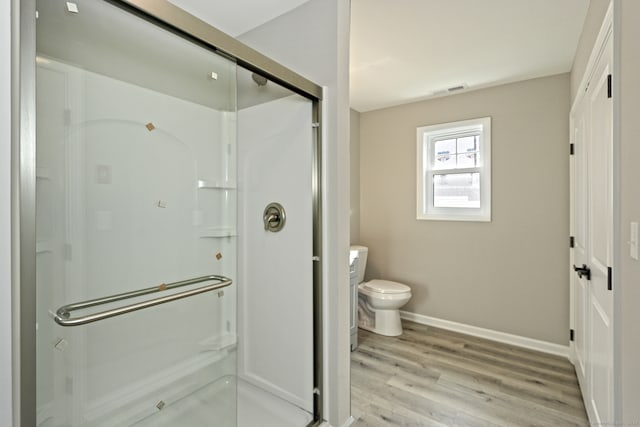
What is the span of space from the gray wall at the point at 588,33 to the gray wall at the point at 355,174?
6.80ft

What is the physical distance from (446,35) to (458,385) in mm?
2483

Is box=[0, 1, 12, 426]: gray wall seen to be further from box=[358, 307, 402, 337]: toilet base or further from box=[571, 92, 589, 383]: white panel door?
box=[358, 307, 402, 337]: toilet base

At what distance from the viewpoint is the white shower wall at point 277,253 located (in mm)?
1823

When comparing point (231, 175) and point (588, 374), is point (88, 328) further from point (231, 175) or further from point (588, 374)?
point (588, 374)

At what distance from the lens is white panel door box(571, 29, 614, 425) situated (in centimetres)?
135

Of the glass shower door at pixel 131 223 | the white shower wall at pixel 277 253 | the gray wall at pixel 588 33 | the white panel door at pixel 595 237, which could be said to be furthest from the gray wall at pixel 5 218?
the gray wall at pixel 588 33

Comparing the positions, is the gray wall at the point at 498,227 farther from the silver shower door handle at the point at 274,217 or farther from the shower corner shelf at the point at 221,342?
the shower corner shelf at the point at 221,342

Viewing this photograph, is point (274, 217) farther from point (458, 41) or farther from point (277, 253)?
point (458, 41)

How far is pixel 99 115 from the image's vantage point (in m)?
1.14

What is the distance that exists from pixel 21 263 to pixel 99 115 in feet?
2.07

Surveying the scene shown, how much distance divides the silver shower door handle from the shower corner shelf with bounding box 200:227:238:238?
47 cm

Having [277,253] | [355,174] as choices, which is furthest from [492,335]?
[277,253]

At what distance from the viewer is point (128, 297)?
131 centimetres

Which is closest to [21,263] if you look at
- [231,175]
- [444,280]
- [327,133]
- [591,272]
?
[231,175]
